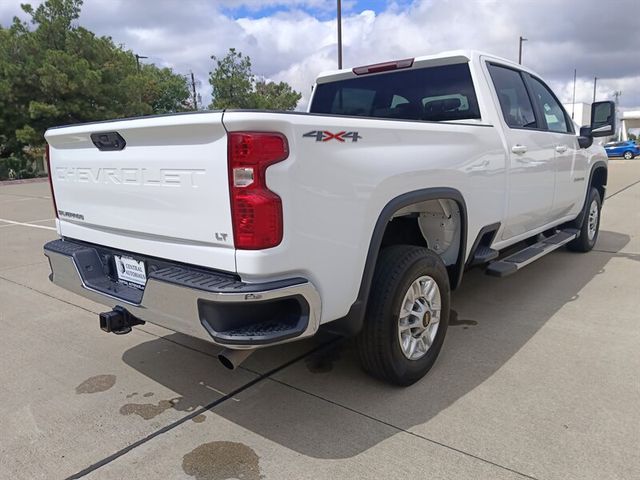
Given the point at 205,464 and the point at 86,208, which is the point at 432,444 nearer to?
the point at 205,464

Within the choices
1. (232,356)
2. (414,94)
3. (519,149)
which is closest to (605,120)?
(519,149)

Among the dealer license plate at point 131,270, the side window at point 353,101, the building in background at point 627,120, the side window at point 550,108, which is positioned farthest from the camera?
the building in background at point 627,120

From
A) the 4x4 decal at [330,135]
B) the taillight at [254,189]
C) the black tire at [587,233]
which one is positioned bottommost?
the black tire at [587,233]

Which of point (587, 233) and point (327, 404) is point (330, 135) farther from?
point (587, 233)

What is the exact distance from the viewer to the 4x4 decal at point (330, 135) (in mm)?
2359

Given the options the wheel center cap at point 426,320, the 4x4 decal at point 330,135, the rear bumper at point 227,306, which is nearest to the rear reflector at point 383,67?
the 4x4 decal at point 330,135

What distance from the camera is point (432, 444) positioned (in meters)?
2.62

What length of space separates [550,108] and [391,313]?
345 cm

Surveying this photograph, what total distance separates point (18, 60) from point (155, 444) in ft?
84.5

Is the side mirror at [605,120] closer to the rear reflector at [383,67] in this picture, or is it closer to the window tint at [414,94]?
the window tint at [414,94]

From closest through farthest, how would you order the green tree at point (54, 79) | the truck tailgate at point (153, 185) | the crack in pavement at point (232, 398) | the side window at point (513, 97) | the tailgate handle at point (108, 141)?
the truck tailgate at point (153, 185), the crack in pavement at point (232, 398), the tailgate handle at point (108, 141), the side window at point (513, 97), the green tree at point (54, 79)

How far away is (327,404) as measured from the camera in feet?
10.00

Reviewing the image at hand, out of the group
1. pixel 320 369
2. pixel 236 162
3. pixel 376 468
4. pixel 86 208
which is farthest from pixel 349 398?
pixel 86 208

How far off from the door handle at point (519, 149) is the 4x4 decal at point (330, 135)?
6.34 feet
